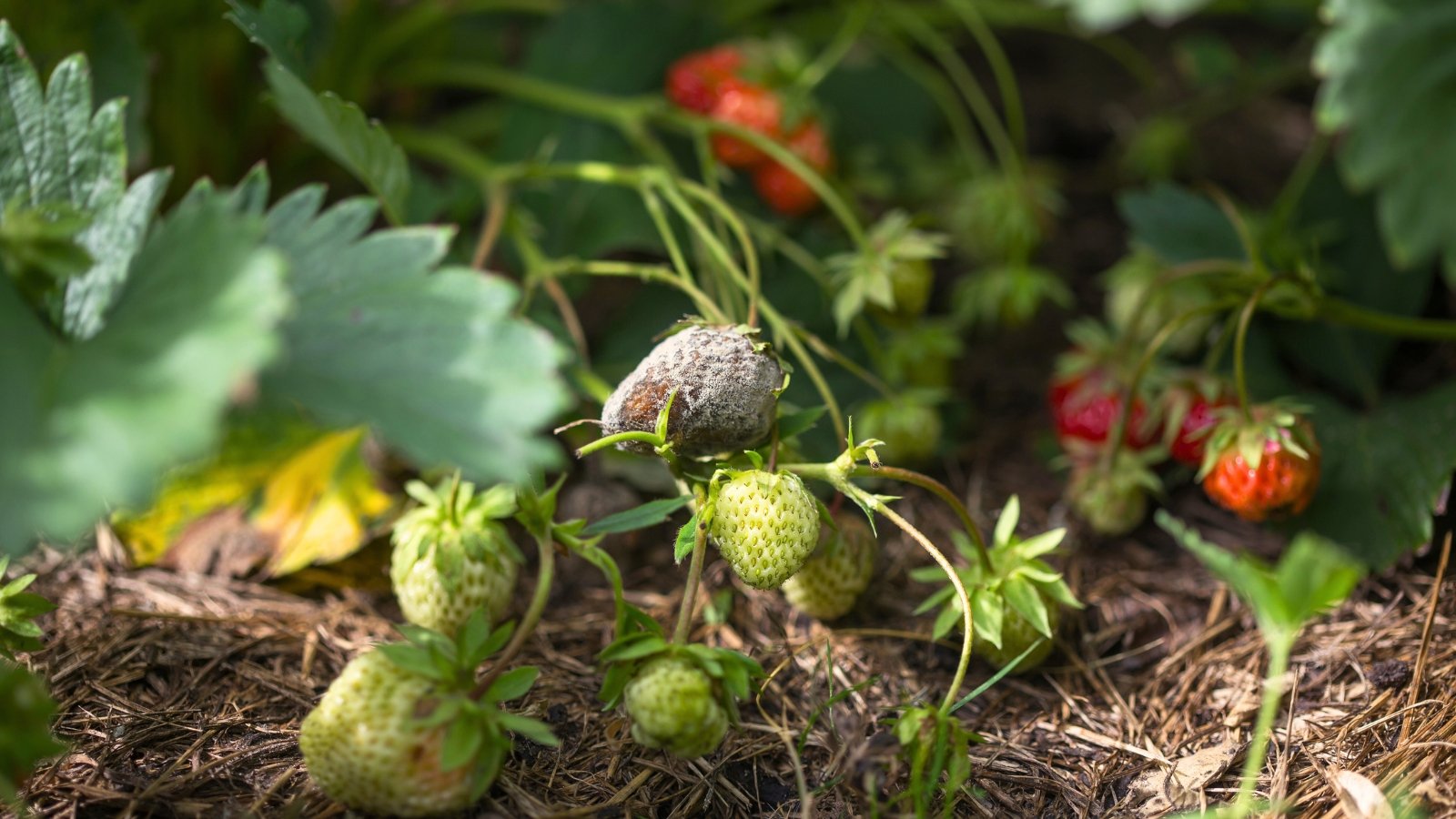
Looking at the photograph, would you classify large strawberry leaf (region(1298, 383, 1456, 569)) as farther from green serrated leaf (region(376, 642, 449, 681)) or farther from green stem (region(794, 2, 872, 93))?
green serrated leaf (region(376, 642, 449, 681))

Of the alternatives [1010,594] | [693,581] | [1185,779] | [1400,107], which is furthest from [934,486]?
[1400,107]

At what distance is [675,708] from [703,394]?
281mm

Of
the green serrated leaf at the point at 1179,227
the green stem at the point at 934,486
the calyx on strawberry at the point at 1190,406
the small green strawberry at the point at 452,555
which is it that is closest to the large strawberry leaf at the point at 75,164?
the small green strawberry at the point at 452,555

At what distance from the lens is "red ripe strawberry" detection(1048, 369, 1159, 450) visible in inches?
54.5

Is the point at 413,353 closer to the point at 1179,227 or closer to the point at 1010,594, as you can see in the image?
the point at 1010,594

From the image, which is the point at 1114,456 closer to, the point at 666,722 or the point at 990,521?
the point at 990,521

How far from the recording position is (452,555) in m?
1.07

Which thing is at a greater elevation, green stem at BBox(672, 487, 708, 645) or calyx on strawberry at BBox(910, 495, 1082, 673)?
green stem at BBox(672, 487, 708, 645)

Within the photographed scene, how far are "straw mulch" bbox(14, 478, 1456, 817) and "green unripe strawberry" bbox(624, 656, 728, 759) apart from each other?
0.10 m

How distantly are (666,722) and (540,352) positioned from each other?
330 millimetres

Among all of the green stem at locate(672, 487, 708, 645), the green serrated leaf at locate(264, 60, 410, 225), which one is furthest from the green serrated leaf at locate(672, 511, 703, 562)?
the green serrated leaf at locate(264, 60, 410, 225)

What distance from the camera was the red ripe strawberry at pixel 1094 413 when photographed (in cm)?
138

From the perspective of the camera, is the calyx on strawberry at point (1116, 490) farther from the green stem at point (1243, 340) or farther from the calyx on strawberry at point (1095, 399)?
the green stem at point (1243, 340)

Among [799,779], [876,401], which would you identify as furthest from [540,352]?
[876,401]
